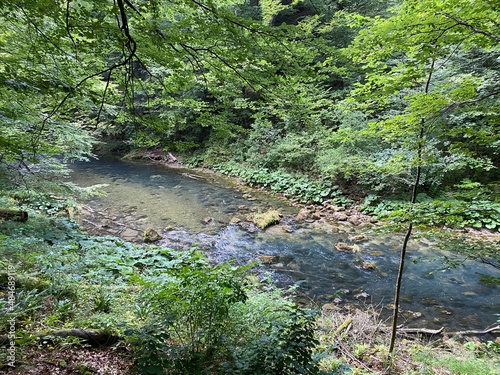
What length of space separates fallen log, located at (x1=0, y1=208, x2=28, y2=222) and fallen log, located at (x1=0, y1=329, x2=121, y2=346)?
13.0 feet

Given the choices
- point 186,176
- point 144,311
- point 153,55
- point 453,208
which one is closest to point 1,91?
point 153,55

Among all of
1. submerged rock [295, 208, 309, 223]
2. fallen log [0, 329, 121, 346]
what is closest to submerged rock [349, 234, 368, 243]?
submerged rock [295, 208, 309, 223]

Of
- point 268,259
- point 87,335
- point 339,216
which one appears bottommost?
point 268,259

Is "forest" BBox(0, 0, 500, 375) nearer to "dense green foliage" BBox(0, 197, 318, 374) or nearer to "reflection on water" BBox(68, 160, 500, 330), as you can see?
"dense green foliage" BBox(0, 197, 318, 374)

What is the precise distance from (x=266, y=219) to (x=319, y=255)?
2215mm

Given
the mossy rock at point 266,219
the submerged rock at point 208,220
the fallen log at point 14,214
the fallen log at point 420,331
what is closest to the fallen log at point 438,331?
the fallen log at point 420,331

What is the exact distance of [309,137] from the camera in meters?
12.5

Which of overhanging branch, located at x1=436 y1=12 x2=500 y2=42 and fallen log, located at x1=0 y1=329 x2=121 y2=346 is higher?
overhanging branch, located at x1=436 y1=12 x2=500 y2=42

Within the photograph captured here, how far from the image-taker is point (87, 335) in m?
2.51

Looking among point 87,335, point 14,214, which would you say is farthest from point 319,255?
point 14,214

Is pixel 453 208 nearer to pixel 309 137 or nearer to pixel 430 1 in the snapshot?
pixel 430 1

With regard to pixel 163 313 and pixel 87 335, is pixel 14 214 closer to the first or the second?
pixel 87 335

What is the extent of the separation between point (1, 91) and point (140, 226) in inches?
223

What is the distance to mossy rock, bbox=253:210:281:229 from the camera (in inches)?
338
